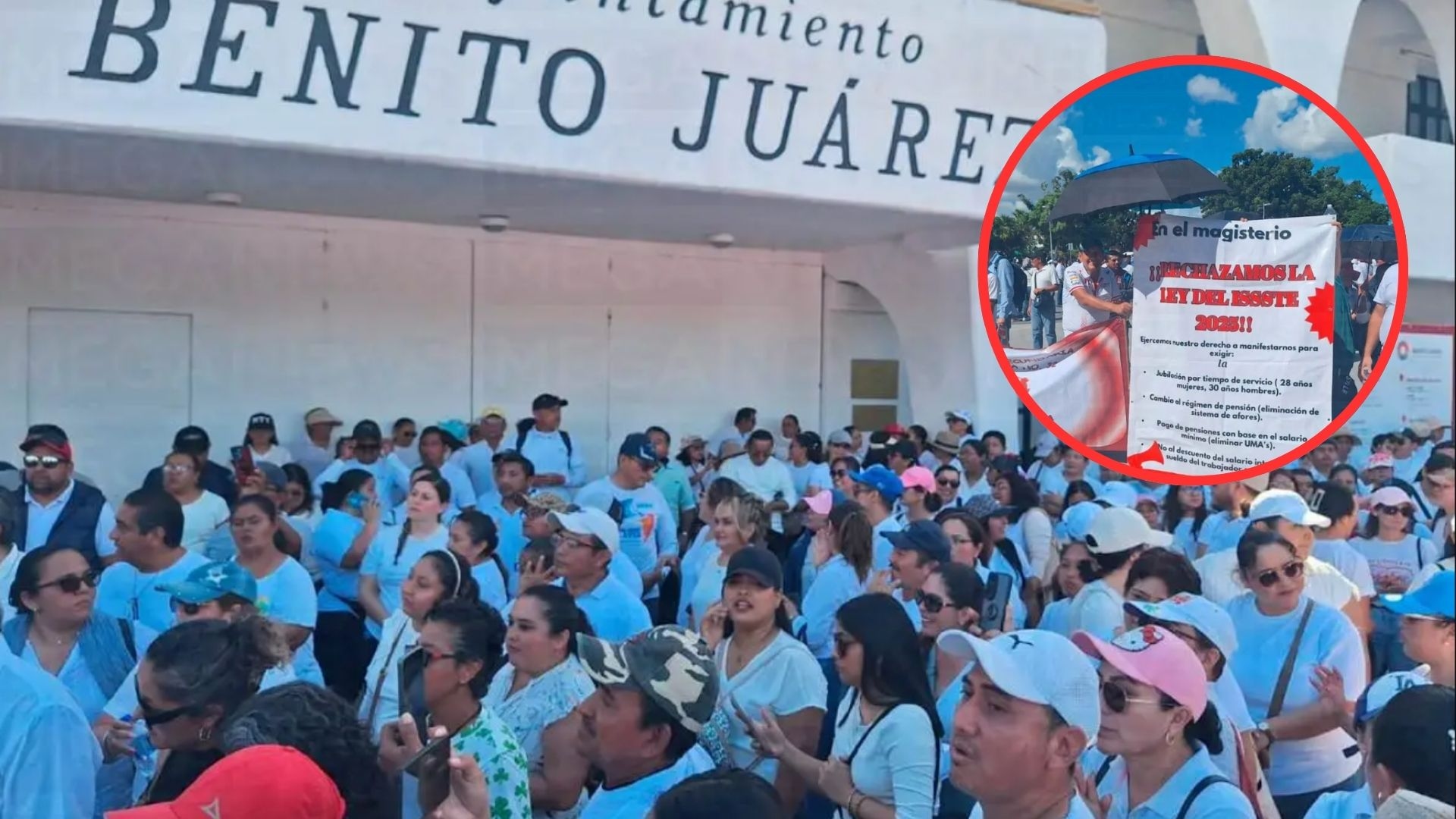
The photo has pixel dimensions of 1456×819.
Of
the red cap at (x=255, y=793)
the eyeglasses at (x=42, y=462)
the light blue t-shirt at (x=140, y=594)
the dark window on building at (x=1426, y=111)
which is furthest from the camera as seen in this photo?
the dark window on building at (x=1426, y=111)

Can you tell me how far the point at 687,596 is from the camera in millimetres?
6508

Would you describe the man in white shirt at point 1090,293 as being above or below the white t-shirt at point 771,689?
above

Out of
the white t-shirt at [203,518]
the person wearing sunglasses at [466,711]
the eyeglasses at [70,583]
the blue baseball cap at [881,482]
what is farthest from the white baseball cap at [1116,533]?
the white t-shirt at [203,518]

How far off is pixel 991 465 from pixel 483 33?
4513mm

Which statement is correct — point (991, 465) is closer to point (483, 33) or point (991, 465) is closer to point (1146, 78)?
point (483, 33)

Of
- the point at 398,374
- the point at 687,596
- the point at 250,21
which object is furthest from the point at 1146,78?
the point at 398,374

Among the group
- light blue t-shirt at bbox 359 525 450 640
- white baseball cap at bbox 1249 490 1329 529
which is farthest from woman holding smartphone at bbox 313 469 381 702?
white baseball cap at bbox 1249 490 1329 529

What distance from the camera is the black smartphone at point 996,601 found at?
5.03m

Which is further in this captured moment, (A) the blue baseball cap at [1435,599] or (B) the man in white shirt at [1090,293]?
(A) the blue baseball cap at [1435,599]

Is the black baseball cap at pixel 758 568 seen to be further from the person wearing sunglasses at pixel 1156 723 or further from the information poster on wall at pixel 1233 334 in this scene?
the information poster on wall at pixel 1233 334

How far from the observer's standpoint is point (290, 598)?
4.80m

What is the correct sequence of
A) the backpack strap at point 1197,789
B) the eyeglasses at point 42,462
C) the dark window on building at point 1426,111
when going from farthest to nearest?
1. the dark window on building at point 1426,111
2. the eyeglasses at point 42,462
3. the backpack strap at point 1197,789

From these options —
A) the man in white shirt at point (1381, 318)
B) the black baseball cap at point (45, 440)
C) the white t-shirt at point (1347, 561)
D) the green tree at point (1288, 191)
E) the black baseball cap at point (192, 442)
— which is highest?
the green tree at point (1288, 191)

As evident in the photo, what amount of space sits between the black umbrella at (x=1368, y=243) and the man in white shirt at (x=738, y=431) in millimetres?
9820
